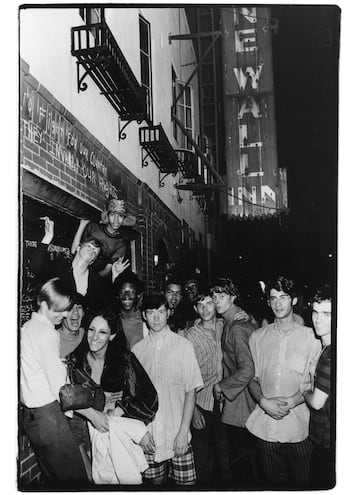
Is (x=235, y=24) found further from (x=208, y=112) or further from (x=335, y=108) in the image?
(x=335, y=108)

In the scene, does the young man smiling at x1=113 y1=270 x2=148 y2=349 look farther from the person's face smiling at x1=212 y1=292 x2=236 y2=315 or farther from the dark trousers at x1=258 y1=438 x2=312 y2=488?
the dark trousers at x1=258 y1=438 x2=312 y2=488

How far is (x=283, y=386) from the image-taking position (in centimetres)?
315

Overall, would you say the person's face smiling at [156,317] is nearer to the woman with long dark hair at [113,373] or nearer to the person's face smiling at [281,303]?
the woman with long dark hair at [113,373]

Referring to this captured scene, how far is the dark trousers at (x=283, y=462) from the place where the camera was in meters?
3.15

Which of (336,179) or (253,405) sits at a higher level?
(336,179)

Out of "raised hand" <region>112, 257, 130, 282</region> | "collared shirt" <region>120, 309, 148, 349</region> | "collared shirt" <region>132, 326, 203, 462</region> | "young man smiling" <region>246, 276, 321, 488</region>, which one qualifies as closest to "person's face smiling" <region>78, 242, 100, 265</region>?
"raised hand" <region>112, 257, 130, 282</region>

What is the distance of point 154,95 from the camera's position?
10.8 feet

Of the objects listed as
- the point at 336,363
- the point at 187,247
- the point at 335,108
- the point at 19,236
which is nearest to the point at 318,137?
the point at 335,108

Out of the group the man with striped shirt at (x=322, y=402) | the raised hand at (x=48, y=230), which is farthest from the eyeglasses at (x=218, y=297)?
the raised hand at (x=48, y=230)

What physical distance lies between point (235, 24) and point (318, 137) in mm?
817

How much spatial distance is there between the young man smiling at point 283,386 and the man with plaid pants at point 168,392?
360mm

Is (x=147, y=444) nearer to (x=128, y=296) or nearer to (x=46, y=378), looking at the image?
(x=46, y=378)

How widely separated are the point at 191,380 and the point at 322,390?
0.73 m

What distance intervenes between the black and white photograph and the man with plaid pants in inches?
0.4
